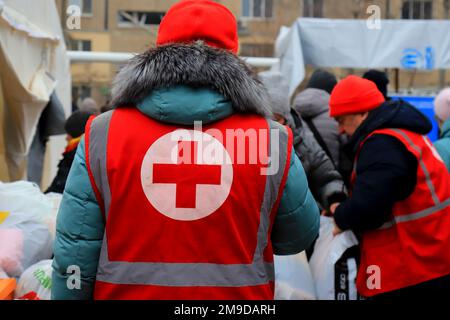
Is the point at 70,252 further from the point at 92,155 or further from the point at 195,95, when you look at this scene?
the point at 195,95

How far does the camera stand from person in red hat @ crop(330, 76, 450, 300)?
2.34 metres

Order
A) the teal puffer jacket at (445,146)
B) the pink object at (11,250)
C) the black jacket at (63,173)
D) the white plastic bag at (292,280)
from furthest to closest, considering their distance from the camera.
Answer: the black jacket at (63,173)
the teal puffer jacket at (445,146)
the white plastic bag at (292,280)
the pink object at (11,250)

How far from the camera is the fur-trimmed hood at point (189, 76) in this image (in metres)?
1.44

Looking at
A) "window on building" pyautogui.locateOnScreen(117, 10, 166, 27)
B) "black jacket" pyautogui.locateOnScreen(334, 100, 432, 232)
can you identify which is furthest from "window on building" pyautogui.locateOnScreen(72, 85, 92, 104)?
"black jacket" pyautogui.locateOnScreen(334, 100, 432, 232)

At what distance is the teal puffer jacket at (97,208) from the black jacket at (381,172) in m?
0.82

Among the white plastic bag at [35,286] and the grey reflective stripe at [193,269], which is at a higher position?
the grey reflective stripe at [193,269]

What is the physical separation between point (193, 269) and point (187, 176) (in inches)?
8.8

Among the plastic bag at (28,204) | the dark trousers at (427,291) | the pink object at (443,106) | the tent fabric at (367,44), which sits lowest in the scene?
the dark trousers at (427,291)

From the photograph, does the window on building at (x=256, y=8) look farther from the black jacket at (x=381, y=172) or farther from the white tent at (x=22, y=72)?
the black jacket at (x=381, y=172)

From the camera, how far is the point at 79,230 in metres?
1.47

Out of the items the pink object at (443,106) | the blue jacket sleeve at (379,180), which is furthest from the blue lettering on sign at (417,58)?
the blue jacket sleeve at (379,180)

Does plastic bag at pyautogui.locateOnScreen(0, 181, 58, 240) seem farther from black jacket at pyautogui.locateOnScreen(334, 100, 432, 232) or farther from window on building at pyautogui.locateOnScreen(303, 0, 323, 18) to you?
window on building at pyautogui.locateOnScreen(303, 0, 323, 18)

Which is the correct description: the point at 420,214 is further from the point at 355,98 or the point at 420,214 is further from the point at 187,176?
the point at 187,176

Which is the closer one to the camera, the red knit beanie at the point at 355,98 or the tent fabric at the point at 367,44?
the red knit beanie at the point at 355,98
